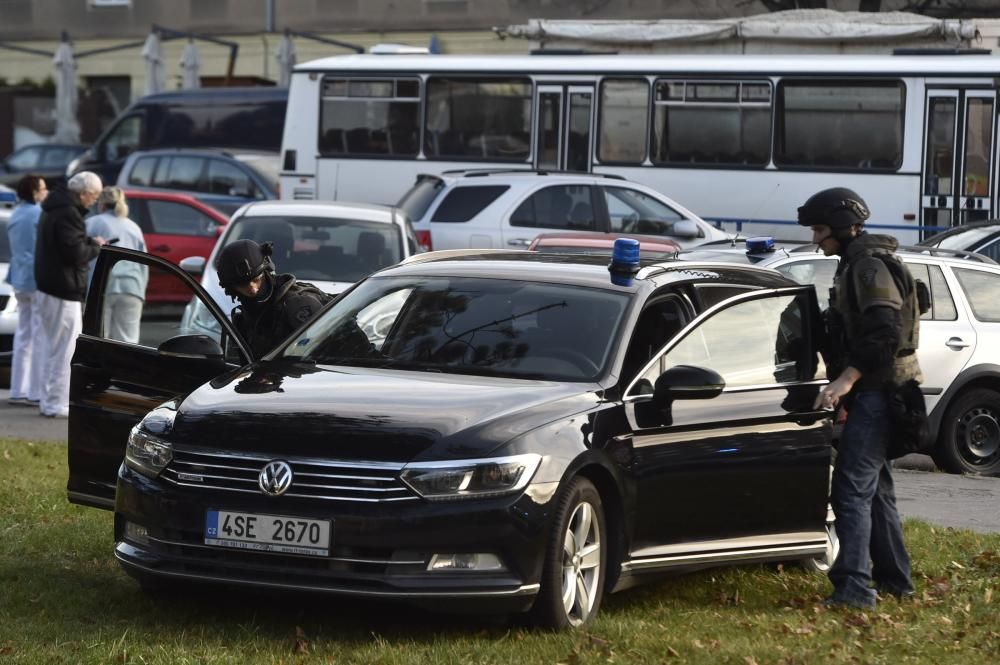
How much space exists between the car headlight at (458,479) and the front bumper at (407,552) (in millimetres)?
33

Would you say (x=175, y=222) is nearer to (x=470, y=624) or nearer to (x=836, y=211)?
(x=836, y=211)

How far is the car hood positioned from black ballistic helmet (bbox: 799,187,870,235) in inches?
50.1

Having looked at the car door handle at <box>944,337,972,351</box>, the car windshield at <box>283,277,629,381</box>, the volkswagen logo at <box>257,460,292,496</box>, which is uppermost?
the car windshield at <box>283,277,629,381</box>

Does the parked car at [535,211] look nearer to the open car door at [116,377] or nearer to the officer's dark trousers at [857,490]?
the open car door at [116,377]

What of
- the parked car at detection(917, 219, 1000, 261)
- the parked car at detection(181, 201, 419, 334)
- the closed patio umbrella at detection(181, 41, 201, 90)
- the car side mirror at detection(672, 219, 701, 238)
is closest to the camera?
the parked car at detection(181, 201, 419, 334)

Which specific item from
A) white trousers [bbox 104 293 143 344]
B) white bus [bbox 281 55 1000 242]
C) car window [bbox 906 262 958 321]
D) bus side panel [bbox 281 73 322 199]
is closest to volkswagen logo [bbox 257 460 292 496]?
white trousers [bbox 104 293 143 344]

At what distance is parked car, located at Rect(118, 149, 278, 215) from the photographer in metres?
25.2

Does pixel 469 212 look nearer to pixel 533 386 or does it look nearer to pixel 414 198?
pixel 414 198

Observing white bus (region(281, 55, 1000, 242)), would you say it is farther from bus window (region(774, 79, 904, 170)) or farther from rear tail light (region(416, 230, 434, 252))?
rear tail light (region(416, 230, 434, 252))

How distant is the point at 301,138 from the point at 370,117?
105cm

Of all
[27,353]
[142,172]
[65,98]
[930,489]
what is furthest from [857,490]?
[65,98]

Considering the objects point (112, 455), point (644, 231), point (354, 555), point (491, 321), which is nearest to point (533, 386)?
point (491, 321)

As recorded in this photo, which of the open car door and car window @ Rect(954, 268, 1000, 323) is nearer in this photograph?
the open car door

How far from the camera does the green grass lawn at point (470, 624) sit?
20.0 feet
